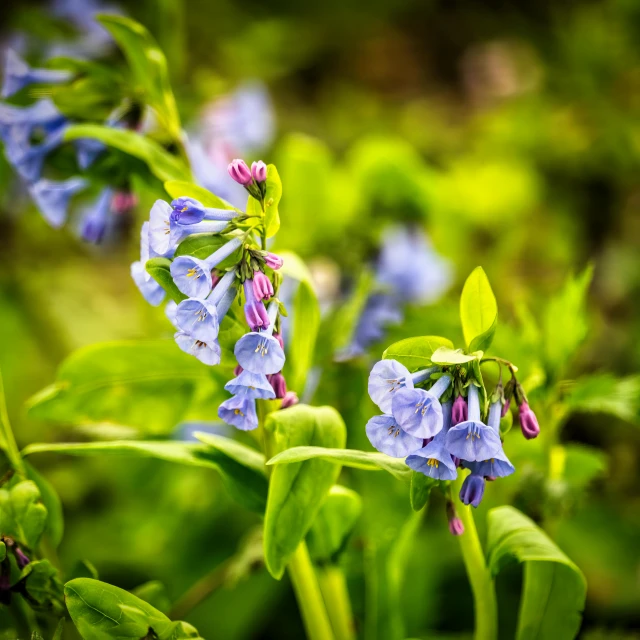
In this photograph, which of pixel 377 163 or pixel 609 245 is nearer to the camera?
pixel 377 163

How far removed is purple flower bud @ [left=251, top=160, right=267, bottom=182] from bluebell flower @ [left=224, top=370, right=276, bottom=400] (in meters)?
0.14

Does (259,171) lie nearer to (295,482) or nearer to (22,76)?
(295,482)

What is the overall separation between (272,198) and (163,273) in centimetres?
10

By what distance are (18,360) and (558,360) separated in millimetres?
1292

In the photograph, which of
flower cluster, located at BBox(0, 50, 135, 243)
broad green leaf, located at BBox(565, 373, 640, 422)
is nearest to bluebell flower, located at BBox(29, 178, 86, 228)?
flower cluster, located at BBox(0, 50, 135, 243)

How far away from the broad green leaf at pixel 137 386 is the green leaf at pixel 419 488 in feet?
1.02

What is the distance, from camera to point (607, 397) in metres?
0.73

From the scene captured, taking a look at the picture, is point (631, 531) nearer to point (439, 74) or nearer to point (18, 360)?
point (18, 360)

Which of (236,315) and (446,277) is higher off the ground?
(236,315)

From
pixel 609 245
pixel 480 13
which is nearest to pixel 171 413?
pixel 609 245

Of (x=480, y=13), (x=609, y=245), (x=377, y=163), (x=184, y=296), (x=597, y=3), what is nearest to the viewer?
(x=184, y=296)

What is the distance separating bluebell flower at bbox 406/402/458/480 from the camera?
18.3 inches

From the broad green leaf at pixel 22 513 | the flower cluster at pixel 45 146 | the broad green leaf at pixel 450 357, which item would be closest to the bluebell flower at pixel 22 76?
the flower cluster at pixel 45 146

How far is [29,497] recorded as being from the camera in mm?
551
